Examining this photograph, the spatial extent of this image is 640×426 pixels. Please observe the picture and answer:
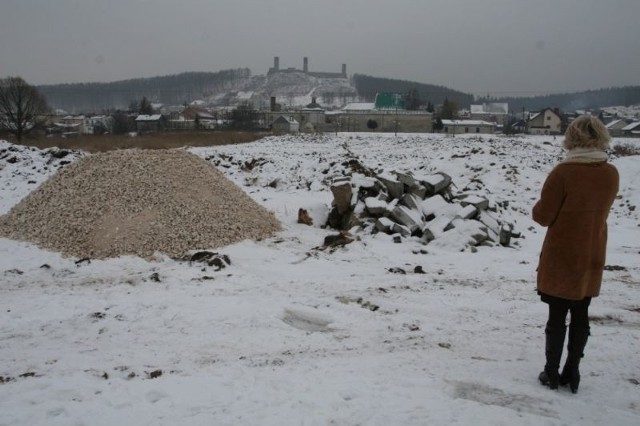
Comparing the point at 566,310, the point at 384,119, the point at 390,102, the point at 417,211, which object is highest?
the point at 390,102

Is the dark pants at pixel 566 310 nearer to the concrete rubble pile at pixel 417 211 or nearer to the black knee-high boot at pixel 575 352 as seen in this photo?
the black knee-high boot at pixel 575 352

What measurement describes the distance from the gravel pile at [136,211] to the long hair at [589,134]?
5915 millimetres

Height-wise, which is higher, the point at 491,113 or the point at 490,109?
the point at 490,109

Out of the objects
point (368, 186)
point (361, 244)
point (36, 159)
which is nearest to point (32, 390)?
point (361, 244)

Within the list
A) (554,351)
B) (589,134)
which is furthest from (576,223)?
(554,351)

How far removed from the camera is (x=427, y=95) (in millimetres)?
172625

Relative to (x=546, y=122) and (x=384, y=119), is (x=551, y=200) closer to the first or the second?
(x=546, y=122)

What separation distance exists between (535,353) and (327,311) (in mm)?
2178

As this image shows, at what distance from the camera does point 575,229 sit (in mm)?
3422

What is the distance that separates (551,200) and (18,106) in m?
44.2

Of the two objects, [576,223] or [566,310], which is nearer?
[576,223]

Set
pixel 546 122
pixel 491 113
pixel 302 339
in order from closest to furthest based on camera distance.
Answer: pixel 302 339 → pixel 546 122 → pixel 491 113

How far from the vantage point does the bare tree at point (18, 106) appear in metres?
38.5

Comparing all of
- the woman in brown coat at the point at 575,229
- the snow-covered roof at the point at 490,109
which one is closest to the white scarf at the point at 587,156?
the woman in brown coat at the point at 575,229
